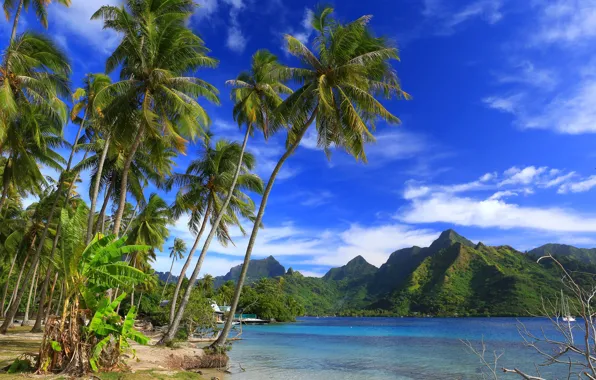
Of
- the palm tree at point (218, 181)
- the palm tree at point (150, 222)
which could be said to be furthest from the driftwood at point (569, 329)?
the palm tree at point (150, 222)

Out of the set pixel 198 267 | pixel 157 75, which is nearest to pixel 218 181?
pixel 198 267

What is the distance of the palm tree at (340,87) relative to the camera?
1337cm

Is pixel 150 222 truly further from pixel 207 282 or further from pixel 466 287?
pixel 466 287

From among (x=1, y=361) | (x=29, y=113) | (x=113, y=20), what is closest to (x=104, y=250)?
(x=1, y=361)

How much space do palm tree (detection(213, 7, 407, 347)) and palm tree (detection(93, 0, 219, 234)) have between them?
3.52 m

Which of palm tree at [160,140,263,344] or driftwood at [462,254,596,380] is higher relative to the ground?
palm tree at [160,140,263,344]

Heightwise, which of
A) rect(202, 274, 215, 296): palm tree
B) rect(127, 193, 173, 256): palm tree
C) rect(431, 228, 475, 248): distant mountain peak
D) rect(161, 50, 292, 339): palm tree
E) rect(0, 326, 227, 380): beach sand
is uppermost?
rect(431, 228, 475, 248): distant mountain peak

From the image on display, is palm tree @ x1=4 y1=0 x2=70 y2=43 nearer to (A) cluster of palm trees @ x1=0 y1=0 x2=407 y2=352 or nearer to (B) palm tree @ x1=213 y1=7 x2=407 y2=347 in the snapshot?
(A) cluster of palm trees @ x1=0 y1=0 x2=407 y2=352

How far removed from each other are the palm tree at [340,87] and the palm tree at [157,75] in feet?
11.5

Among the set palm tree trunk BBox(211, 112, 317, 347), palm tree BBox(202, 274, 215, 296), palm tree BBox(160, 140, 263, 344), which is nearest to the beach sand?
palm tree trunk BBox(211, 112, 317, 347)

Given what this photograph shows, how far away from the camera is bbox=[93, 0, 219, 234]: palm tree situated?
13.2 m

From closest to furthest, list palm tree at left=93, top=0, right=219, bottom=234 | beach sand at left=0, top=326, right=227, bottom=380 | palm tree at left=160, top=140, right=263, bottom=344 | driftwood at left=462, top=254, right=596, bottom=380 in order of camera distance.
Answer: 1. driftwood at left=462, top=254, right=596, bottom=380
2. beach sand at left=0, top=326, right=227, bottom=380
3. palm tree at left=93, top=0, right=219, bottom=234
4. palm tree at left=160, top=140, right=263, bottom=344

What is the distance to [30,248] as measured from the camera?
77.3ft

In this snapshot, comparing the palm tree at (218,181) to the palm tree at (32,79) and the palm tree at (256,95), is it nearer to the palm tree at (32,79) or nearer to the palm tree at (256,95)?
the palm tree at (256,95)
